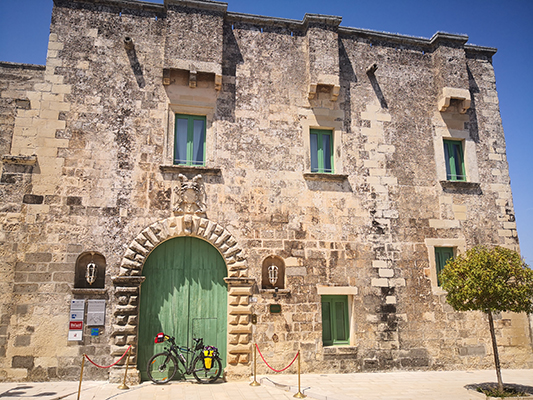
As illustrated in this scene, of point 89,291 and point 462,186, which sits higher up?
point 462,186

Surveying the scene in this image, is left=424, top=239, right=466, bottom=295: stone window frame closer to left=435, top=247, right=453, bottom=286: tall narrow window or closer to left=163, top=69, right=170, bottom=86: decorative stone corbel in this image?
left=435, top=247, right=453, bottom=286: tall narrow window

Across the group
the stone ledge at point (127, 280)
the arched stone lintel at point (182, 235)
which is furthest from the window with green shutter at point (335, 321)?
the stone ledge at point (127, 280)

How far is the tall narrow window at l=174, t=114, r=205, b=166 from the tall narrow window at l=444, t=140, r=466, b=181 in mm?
6541

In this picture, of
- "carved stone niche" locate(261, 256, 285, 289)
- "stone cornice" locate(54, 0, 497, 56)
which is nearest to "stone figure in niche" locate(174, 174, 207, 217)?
"carved stone niche" locate(261, 256, 285, 289)

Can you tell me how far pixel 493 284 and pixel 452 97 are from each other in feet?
18.2

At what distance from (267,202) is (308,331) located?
307 cm

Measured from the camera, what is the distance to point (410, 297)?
10305 mm

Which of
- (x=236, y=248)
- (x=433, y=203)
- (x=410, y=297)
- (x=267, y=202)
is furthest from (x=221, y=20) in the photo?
(x=410, y=297)

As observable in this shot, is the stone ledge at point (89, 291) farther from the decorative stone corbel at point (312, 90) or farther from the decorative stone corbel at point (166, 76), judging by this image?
the decorative stone corbel at point (312, 90)

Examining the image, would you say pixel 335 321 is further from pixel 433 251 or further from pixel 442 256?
pixel 442 256

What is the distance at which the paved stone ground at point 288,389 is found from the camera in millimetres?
7492

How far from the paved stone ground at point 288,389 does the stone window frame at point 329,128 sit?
15.4 ft

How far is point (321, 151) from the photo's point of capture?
10.8m

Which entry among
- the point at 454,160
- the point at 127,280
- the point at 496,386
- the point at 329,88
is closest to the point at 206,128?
the point at 329,88
